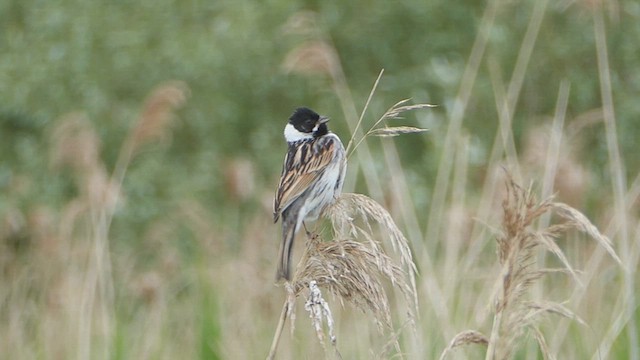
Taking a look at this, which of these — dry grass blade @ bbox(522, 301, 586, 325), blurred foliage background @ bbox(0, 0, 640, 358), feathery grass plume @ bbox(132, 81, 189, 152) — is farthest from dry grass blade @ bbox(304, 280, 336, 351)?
blurred foliage background @ bbox(0, 0, 640, 358)

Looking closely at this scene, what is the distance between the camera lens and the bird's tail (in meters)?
4.48

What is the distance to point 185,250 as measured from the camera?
37.3 ft

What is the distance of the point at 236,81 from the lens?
12.4 meters

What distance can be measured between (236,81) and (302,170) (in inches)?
282

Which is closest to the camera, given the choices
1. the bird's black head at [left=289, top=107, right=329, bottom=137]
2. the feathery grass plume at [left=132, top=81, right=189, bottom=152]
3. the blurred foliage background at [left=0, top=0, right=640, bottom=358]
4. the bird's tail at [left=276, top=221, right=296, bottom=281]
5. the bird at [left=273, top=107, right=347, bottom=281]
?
the bird's tail at [left=276, top=221, right=296, bottom=281]

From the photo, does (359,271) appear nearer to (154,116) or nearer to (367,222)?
(367,222)

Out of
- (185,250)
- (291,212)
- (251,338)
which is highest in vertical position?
(291,212)

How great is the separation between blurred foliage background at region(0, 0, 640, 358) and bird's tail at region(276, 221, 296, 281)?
585cm

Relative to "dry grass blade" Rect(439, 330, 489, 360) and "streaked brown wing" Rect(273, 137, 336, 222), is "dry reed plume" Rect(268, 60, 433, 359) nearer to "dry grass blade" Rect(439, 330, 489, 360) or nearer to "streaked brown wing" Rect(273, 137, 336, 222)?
"dry grass blade" Rect(439, 330, 489, 360)

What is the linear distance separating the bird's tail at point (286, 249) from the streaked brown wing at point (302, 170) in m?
0.09

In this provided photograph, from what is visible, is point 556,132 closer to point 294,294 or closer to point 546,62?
point 294,294

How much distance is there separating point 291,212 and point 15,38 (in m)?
8.31

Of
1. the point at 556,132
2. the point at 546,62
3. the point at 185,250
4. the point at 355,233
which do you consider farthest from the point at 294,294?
the point at 546,62

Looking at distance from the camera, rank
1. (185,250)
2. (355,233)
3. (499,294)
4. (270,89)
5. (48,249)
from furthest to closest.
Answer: (270,89)
(185,250)
(48,249)
(355,233)
(499,294)
